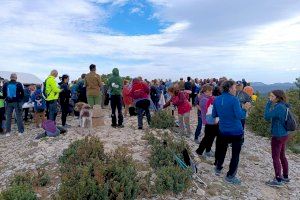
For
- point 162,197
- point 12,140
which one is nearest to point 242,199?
point 162,197

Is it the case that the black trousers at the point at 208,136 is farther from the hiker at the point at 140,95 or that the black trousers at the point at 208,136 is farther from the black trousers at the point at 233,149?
the hiker at the point at 140,95

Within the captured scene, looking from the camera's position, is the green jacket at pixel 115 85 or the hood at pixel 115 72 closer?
the green jacket at pixel 115 85

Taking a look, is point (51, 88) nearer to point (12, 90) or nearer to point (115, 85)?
point (12, 90)

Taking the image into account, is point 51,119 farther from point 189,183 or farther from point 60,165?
point 189,183

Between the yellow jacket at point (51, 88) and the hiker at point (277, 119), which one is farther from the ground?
the yellow jacket at point (51, 88)

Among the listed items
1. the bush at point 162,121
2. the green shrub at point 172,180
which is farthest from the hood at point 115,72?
the green shrub at point 172,180

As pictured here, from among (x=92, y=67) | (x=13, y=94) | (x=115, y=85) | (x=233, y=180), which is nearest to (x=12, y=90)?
(x=13, y=94)

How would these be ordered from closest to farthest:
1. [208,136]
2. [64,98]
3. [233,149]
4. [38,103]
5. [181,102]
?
[233,149] < [208,136] < [181,102] < [64,98] < [38,103]

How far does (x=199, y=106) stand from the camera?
36.2 feet

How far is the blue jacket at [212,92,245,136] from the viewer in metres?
8.08

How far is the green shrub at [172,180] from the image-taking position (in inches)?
301

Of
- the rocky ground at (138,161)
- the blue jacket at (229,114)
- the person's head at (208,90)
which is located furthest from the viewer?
the person's head at (208,90)

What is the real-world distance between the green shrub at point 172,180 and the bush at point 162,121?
17.4ft

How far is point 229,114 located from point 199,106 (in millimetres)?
2891
